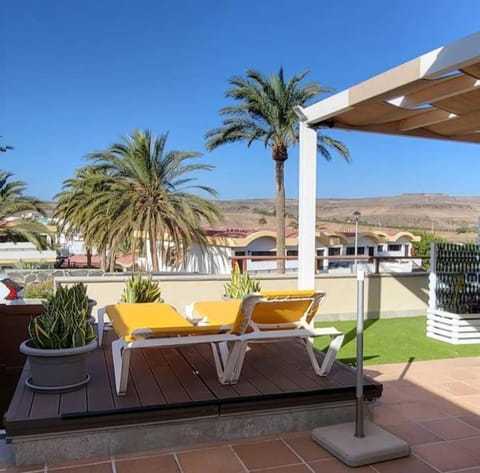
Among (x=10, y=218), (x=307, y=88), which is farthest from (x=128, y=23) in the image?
(x=10, y=218)

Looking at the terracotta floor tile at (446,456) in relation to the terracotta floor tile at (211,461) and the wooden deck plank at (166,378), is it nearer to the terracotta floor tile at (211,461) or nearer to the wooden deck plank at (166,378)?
the terracotta floor tile at (211,461)

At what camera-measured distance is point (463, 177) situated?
2838 cm

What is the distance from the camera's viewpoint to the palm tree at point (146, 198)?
1606 centimetres

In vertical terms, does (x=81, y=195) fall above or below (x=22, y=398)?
above

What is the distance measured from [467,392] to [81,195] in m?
17.0

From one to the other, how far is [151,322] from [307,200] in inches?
104

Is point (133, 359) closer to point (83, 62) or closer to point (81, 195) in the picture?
point (81, 195)

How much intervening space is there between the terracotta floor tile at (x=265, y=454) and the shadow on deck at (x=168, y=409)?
0.13 m

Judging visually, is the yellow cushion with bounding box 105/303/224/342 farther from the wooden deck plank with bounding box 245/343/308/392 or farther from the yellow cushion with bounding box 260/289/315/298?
the wooden deck plank with bounding box 245/343/308/392

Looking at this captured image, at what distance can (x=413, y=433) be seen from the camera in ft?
10.1

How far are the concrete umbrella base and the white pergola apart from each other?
261 cm

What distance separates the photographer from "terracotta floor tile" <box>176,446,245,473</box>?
254cm

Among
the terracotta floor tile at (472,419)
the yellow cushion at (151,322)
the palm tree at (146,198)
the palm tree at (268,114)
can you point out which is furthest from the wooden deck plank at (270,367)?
the palm tree at (146,198)

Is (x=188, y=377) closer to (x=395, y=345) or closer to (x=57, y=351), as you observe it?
(x=57, y=351)
